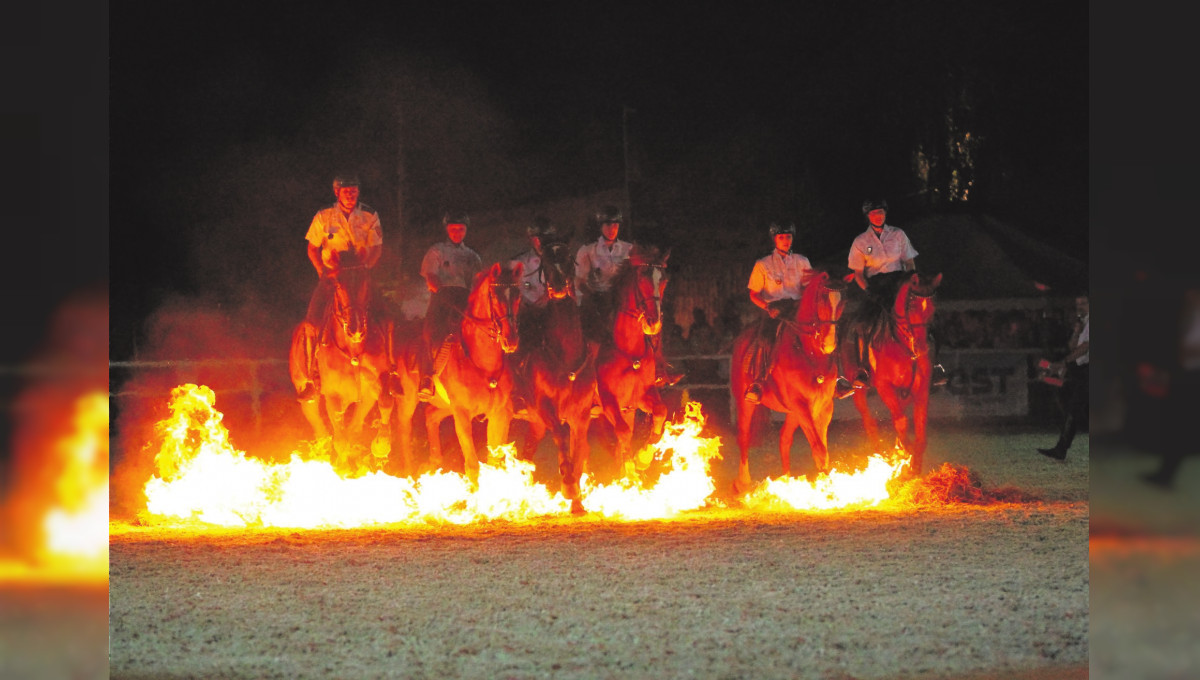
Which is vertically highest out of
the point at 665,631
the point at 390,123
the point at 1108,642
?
the point at 390,123

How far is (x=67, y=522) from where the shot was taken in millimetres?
3373

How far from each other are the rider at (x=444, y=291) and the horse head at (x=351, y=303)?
1.72 feet

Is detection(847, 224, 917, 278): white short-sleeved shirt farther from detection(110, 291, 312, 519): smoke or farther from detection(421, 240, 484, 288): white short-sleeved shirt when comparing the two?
detection(110, 291, 312, 519): smoke

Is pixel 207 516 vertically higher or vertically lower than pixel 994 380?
lower

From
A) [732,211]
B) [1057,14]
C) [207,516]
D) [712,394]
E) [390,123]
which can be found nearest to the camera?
[207,516]

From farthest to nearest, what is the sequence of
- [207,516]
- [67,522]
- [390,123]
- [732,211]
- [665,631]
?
[732,211] → [390,123] → [207,516] → [665,631] → [67,522]

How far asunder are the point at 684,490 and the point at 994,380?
7351 millimetres

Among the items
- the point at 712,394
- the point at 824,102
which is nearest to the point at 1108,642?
the point at 712,394

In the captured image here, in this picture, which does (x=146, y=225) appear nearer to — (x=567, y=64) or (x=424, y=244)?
(x=424, y=244)

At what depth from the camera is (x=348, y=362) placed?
34.9 feet

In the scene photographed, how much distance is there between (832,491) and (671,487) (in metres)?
1.37

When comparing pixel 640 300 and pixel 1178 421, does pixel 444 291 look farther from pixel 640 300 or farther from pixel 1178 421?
pixel 1178 421

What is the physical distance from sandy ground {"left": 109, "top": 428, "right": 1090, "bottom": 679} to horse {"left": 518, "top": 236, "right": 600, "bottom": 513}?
605 millimetres

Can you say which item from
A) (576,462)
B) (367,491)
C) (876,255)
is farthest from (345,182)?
(876,255)
